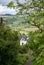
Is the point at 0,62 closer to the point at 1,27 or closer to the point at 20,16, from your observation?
the point at 1,27

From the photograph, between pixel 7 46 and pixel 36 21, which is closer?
pixel 36 21

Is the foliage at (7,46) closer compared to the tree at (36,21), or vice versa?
the tree at (36,21)

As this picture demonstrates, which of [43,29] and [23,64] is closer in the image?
[43,29]

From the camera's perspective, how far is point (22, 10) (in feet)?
9.99

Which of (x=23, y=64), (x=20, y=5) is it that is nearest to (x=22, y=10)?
(x=20, y=5)

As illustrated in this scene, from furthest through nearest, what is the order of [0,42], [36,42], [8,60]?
[8,60] → [0,42] → [36,42]

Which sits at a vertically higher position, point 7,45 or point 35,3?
point 35,3

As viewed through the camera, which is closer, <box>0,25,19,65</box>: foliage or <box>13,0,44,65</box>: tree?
<box>13,0,44,65</box>: tree

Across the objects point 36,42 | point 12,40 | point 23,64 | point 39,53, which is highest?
point 36,42

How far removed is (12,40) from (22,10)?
633 inches

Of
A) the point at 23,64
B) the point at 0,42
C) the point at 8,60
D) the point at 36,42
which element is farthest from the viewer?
the point at 23,64

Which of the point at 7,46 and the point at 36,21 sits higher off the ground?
the point at 36,21

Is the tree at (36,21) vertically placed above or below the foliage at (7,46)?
above

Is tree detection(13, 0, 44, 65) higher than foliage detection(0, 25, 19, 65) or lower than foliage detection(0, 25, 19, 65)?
higher
